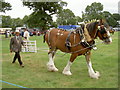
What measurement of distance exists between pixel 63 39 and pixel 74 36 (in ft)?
2.01

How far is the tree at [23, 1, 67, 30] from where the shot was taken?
141 ft

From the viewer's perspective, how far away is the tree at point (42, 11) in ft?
141

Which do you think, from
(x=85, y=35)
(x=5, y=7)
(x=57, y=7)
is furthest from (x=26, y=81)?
(x=57, y=7)

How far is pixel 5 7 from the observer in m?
33.4

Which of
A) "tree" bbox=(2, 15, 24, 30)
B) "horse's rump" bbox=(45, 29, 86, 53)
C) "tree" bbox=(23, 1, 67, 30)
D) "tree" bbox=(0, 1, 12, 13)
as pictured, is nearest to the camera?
"horse's rump" bbox=(45, 29, 86, 53)

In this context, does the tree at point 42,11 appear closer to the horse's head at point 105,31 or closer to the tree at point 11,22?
the horse's head at point 105,31

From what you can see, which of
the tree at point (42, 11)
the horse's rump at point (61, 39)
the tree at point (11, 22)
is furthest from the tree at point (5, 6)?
the tree at point (11, 22)

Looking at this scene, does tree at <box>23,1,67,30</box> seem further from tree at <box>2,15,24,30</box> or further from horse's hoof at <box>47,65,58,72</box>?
tree at <box>2,15,24,30</box>

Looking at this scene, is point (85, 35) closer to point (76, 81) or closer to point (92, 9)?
point (76, 81)

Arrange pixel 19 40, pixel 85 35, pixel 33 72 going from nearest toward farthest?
pixel 85 35 → pixel 33 72 → pixel 19 40

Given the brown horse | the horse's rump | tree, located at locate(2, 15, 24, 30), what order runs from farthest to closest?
tree, located at locate(2, 15, 24, 30)
the horse's rump
the brown horse

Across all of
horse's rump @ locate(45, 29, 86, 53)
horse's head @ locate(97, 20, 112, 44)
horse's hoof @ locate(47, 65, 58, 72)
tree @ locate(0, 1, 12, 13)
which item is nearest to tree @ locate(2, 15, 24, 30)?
tree @ locate(0, 1, 12, 13)

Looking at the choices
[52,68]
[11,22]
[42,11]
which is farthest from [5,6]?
[11,22]

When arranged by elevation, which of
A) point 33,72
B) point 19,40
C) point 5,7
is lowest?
point 33,72
